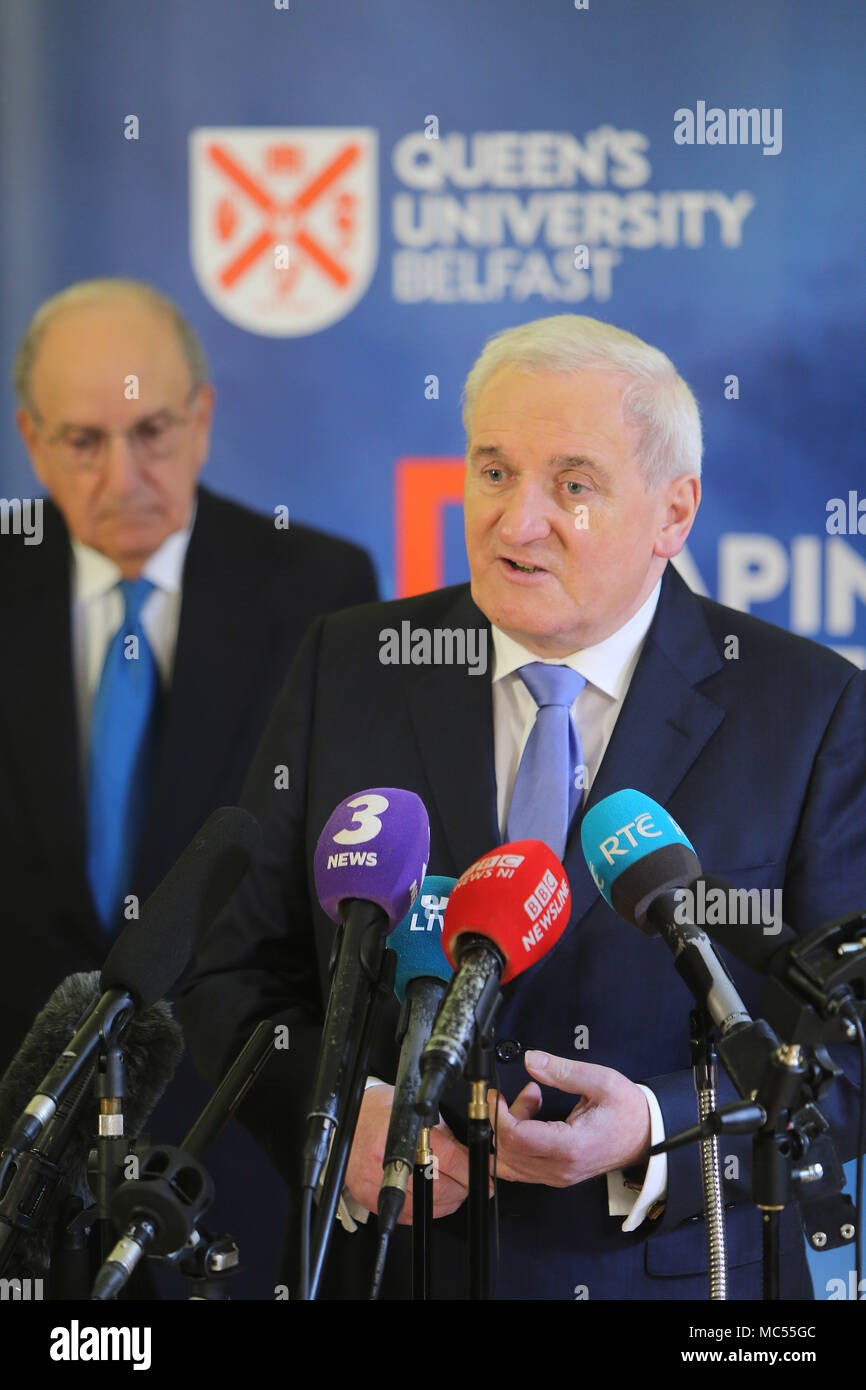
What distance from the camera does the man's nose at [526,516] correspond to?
2.77m

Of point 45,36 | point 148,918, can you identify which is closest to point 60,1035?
point 148,918

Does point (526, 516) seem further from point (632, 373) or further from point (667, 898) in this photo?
point (667, 898)

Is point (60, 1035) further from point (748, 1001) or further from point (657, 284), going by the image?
point (657, 284)

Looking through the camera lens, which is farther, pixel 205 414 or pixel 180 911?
pixel 205 414

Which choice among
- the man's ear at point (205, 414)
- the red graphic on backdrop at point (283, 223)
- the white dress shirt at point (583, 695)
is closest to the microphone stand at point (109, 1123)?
the white dress shirt at point (583, 695)

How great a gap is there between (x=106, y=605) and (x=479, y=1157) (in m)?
2.15

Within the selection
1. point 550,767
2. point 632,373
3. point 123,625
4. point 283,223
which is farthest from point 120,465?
point 550,767

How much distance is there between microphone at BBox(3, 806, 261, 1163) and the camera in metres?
1.62

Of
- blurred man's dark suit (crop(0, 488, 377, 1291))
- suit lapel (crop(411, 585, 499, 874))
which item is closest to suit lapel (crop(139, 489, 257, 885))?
blurred man's dark suit (crop(0, 488, 377, 1291))

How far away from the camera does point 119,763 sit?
342 centimetres

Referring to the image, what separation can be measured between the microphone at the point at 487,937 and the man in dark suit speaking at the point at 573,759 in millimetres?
783

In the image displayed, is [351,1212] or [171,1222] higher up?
[171,1222]
